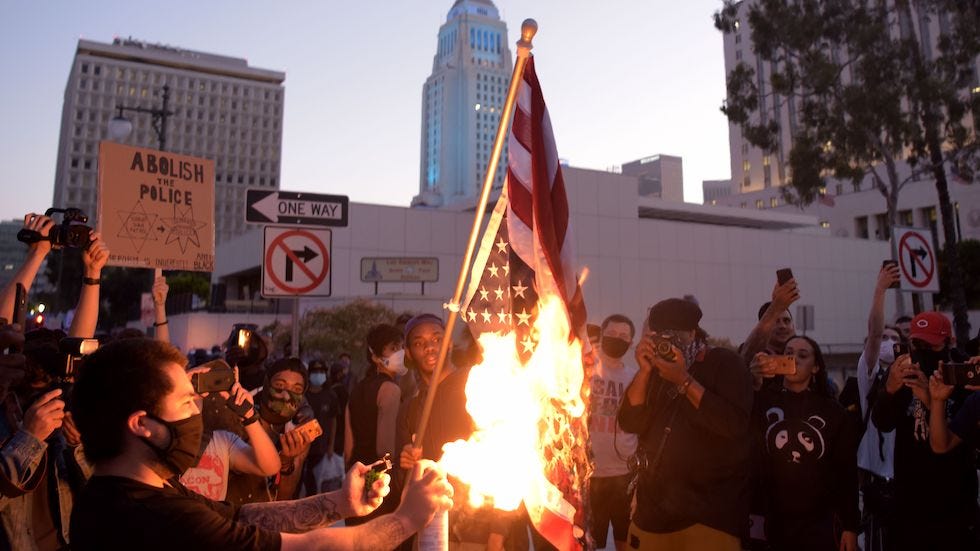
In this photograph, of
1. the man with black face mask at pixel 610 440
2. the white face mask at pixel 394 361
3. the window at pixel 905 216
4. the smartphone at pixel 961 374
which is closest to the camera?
the smartphone at pixel 961 374

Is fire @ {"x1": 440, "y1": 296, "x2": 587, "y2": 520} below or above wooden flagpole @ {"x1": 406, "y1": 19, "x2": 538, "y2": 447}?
below

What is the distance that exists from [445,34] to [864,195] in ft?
484

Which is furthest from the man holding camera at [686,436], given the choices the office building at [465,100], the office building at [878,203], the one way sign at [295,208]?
the office building at [465,100]

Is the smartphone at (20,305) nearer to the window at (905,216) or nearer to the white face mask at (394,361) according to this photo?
the white face mask at (394,361)

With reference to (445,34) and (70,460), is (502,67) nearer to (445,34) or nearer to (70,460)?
(445,34)

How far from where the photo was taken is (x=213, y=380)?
3055 millimetres

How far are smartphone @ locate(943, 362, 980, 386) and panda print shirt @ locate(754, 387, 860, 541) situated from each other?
2.36 feet

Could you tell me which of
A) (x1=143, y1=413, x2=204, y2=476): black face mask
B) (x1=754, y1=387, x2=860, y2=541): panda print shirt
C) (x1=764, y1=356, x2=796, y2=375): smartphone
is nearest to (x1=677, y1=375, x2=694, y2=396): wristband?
(x1=764, y1=356, x2=796, y2=375): smartphone

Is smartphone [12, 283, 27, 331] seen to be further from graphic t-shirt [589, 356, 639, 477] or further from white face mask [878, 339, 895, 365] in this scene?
white face mask [878, 339, 895, 365]

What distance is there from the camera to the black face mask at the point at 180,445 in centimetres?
239

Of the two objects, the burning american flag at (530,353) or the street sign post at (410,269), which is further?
the street sign post at (410,269)

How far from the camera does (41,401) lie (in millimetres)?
3084

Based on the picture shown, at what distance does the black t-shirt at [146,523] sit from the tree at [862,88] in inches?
985

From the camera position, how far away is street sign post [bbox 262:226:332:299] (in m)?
6.76
